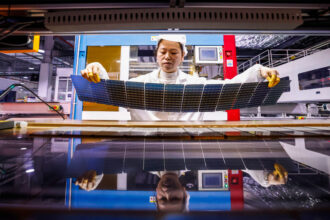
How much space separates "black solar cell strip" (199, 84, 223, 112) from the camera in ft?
2.88

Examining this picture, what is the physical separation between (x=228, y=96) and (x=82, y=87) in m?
0.86

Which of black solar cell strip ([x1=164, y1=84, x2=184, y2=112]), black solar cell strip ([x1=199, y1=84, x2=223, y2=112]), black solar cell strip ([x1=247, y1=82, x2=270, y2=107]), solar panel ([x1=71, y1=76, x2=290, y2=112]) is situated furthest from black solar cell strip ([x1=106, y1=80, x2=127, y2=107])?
black solar cell strip ([x1=247, y1=82, x2=270, y2=107])

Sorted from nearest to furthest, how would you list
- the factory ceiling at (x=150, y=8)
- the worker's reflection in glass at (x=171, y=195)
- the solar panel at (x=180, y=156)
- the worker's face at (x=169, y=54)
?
the worker's reflection in glass at (x=171, y=195), the solar panel at (x=180, y=156), the factory ceiling at (x=150, y=8), the worker's face at (x=169, y=54)

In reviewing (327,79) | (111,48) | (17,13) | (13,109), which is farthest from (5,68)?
(327,79)

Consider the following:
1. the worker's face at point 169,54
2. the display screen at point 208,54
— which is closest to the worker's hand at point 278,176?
the worker's face at point 169,54

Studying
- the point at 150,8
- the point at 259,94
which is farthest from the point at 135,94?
the point at 259,94

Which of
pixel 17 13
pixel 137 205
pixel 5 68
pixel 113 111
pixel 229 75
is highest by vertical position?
pixel 5 68

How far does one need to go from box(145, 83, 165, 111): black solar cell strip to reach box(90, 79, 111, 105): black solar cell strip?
242mm

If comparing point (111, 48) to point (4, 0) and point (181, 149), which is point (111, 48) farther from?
point (181, 149)

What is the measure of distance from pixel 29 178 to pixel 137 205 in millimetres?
167

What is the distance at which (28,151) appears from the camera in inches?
13.9

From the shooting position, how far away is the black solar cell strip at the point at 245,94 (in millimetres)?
900

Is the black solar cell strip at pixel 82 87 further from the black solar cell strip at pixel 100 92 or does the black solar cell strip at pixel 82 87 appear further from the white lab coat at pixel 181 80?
the white lab coat at pixel 181 80

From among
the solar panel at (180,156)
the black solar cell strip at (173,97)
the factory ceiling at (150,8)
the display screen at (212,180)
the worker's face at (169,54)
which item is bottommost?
the display screen at (212,180)
